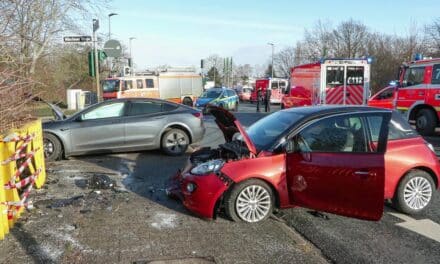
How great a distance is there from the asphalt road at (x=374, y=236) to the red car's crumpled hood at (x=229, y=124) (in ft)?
3.50

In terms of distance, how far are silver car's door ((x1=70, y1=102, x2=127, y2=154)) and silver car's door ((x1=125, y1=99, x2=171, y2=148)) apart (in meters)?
0.18

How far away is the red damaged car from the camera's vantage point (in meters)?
5.06

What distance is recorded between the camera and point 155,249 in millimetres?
4516

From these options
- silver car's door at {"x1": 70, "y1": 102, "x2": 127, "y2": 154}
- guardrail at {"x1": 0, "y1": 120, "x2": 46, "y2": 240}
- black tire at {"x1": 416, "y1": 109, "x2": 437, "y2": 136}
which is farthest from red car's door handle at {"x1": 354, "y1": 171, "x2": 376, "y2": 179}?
black tire at {"x1": 416, "y1": 109, "x2": 437, "y2": 136}

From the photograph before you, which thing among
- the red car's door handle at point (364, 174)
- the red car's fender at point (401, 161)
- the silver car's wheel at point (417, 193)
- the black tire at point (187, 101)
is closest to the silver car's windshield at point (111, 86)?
the black tire at point (187, 101)

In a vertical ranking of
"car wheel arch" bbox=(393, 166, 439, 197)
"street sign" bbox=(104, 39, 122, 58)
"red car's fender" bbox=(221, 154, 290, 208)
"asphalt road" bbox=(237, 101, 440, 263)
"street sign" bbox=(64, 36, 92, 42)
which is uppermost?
"street sign" bbox=(64, 36, 92, 42)

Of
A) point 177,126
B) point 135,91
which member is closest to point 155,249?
point 177,126

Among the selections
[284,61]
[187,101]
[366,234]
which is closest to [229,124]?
[366,234]

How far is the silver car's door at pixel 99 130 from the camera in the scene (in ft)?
32.4

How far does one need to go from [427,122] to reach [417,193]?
9.48m

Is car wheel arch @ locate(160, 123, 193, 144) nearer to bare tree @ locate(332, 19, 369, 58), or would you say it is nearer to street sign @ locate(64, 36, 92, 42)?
street sign @ locate(64, 36, 92, 42)

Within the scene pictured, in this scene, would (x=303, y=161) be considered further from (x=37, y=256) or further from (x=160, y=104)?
(x=160, y=104)

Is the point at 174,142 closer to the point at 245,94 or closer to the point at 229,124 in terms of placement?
the point at 229,124

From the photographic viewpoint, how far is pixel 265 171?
5.32 metres
